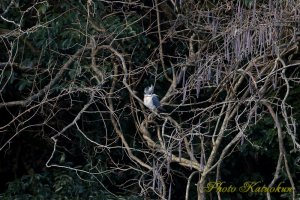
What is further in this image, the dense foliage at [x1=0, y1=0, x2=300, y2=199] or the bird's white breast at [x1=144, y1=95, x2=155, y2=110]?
the bird's white breast at [x1=144, y1=95, x2=155, y2=110]

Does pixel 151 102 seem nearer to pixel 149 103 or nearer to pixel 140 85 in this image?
pixel 149 103

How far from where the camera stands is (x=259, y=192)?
249 inches

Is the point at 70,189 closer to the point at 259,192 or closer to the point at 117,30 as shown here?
the point at 117,30

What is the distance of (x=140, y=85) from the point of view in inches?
243

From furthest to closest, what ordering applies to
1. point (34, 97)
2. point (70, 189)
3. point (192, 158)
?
point (70, 189) < point (34, 97) < point (192, 158)

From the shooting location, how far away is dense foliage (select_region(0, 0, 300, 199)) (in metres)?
4.78

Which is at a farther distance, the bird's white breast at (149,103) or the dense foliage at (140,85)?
the bird's white breast at (149,103)

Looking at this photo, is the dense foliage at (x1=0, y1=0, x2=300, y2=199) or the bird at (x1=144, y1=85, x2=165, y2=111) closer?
the dense foliage at (x1=0, y1=0, x2=300, y2=199)

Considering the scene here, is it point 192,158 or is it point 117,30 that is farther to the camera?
point 117,30

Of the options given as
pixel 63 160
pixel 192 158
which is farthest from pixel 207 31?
pixel 63 160

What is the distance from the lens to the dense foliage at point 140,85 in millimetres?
4777

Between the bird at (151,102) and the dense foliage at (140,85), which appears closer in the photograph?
the dense foliage at (140,85)

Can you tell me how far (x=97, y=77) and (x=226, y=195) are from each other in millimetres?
1850

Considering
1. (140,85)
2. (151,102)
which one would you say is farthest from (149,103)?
(140,85)
